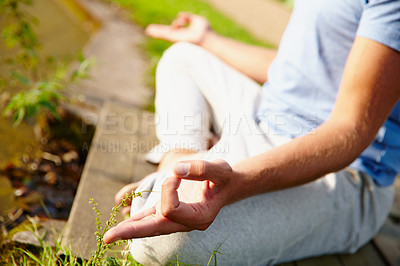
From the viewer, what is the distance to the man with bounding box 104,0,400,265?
1312mm

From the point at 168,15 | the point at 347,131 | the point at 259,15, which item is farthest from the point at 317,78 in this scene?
the point at 259,15

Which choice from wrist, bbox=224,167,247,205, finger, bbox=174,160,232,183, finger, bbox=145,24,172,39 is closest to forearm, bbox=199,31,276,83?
finger, bbox=145,24,172,39

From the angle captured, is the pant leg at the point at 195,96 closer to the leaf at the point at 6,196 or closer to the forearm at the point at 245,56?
the forearm at the point at 245,56

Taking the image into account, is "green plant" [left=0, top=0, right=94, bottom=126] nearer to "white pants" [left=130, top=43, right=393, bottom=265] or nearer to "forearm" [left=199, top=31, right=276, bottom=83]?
"white pants" [left=130, top=43, right=393, bottom=265]

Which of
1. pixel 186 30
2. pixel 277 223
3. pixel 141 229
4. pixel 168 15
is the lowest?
pixel 168 15

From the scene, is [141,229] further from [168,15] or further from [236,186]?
[168,15]

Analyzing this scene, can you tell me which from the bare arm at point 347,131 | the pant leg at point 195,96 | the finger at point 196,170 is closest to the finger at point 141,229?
the finger at point 196,170

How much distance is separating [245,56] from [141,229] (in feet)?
4.35

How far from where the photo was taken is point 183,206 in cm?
114

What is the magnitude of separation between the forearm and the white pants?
0.47 ft

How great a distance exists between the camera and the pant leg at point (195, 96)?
1786mm

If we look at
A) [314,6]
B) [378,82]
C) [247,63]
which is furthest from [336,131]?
[247,63]

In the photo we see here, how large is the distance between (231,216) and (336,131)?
475 mm

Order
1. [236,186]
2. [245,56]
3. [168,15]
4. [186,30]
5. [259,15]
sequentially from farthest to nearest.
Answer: [259,15]
[168,15]
[186,30]
[245,56]
[236,186]
